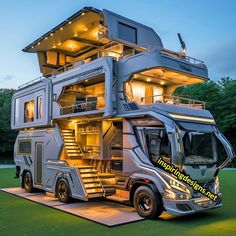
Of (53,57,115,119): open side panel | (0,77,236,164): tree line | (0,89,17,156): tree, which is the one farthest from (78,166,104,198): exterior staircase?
(0,89,17,156): tree

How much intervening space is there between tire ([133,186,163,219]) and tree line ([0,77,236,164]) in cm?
3043

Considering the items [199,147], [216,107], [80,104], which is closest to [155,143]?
[199,147]

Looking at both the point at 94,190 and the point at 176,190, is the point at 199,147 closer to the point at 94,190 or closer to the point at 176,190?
the point at 176,190

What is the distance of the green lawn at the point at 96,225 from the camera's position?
7.36 m

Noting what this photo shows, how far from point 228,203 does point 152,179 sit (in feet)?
14.2

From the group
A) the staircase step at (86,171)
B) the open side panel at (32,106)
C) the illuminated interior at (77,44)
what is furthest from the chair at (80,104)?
the staircase step at (86,171)

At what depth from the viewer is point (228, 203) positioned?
11.2 meters

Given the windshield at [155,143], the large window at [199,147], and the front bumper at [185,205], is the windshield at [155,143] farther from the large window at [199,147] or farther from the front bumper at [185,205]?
the front bumper at [185,205]

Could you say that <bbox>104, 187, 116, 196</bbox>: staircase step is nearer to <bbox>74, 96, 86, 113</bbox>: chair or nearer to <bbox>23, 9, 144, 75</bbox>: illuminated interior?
<bbox>74, 96, 86, 113</bbox>: chair

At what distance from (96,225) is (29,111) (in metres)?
7.86

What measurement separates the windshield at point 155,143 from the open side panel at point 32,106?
492cm

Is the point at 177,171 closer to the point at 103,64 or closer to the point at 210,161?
the point at 210,161

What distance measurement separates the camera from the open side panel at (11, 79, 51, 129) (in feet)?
42.2

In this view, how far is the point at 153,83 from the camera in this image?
37.4ft
